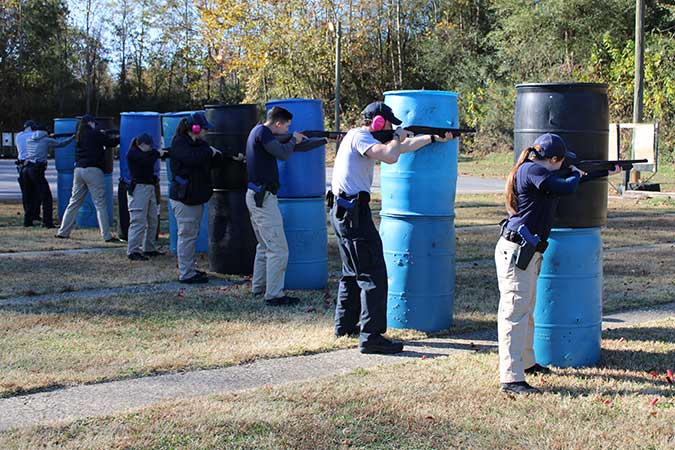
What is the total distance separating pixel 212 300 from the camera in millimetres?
8680

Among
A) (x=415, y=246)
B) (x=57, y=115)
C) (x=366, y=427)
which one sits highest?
(x=57, y=115)

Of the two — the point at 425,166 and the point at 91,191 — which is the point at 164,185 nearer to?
the point at 91,191

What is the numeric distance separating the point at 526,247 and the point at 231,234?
5.23m

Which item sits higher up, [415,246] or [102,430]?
[415,246]

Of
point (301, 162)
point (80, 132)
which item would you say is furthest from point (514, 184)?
point (80, 132)

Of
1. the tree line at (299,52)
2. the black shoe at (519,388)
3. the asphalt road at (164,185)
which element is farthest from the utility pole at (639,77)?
the black shoe at (519,388)

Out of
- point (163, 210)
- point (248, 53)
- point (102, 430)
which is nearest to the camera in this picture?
point (102, 430)

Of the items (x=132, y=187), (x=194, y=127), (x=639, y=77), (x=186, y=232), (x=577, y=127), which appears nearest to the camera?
(x=577, y=127)

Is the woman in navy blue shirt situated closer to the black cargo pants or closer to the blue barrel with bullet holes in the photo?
the black cargo pants

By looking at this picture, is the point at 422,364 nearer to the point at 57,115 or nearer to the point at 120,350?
the point at 120,350

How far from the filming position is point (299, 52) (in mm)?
42375

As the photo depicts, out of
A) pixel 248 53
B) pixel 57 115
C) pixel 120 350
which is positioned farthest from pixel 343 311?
pixel 57 115

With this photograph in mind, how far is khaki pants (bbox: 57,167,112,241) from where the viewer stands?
1284cm

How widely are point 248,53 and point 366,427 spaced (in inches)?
1613
